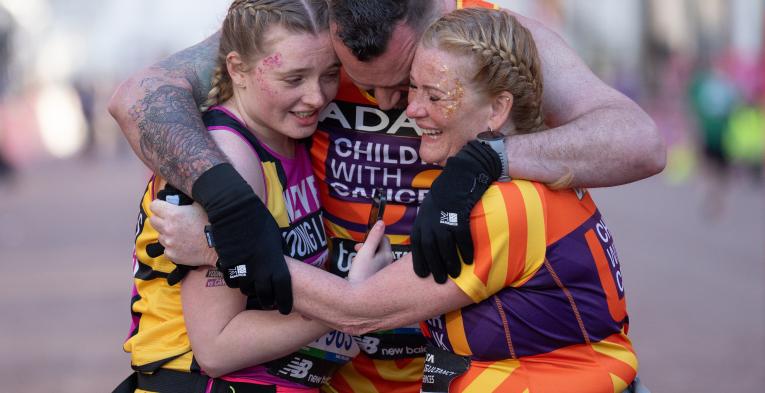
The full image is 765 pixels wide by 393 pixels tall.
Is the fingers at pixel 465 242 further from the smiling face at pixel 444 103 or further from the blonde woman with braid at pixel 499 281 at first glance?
the smiling face at pixel 444 103

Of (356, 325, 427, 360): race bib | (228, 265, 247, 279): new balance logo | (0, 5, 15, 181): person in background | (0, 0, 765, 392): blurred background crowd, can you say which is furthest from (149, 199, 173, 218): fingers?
(0, 5, 15, 181): person in background

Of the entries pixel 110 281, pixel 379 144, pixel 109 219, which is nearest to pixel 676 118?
pixel 109 219

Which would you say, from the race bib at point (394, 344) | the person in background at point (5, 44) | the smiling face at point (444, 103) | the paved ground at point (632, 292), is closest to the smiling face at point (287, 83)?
the smiling face at point (444, 103)

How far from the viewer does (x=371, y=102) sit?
3.30 metres

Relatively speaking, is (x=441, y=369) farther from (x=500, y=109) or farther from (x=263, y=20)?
(x=263, y=20)

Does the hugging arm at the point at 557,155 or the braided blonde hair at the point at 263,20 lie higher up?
the braided blonde hair at the point at 263,20

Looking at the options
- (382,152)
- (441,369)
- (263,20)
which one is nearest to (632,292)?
(382,152)

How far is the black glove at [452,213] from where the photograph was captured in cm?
262

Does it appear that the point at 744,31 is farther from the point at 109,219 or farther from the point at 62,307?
the point at 62,307

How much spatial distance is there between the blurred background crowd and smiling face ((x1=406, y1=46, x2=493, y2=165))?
1033 mm

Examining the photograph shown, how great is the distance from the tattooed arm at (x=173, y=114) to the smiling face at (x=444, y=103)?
0.59 metres

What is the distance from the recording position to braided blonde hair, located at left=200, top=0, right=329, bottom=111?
2916 mm

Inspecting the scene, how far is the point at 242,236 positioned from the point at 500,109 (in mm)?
804

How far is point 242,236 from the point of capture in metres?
2.68
